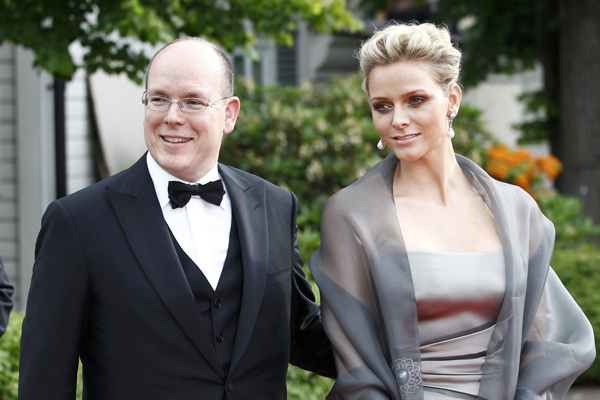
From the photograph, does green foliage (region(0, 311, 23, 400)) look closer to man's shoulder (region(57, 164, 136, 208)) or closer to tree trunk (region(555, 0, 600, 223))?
man's shoulder (region(57, 164, 136, 208))

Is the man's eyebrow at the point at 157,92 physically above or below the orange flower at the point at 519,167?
above

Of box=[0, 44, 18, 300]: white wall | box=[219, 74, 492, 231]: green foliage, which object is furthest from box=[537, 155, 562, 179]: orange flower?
box=[0, 44, 18, 300]: white wall

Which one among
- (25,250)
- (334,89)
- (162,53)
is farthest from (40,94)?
(162,53)

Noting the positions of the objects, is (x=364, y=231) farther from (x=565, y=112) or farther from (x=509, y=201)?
(x=565, y=112)

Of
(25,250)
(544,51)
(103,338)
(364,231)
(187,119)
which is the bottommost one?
(25,250)

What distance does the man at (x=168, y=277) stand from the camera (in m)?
2.37

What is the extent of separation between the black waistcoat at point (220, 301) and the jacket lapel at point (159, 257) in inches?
2.0

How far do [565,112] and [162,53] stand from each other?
7481 mm

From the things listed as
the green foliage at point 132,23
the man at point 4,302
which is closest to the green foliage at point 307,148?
the green foliage at point 132,23

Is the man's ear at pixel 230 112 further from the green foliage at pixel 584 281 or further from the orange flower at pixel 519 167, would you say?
the orange flower at pixel 519 167

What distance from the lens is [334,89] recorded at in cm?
847

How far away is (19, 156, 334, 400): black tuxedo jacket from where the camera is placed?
7.72ft

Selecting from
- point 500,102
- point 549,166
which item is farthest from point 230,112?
point 500,102

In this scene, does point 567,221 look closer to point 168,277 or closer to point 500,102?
point 168,277
